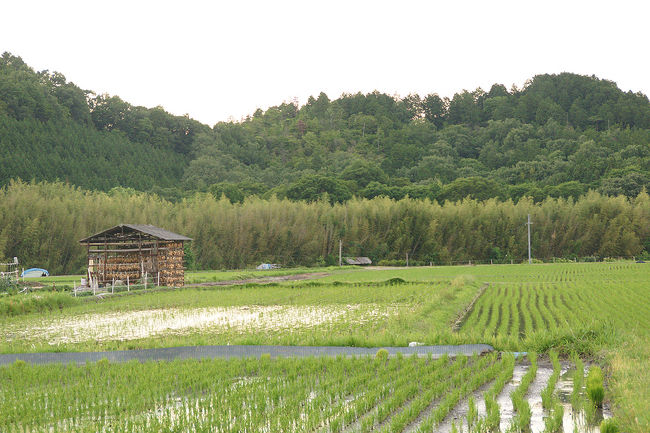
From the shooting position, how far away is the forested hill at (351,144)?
180 feet

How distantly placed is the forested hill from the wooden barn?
92.6 ft

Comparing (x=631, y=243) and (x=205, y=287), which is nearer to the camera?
(x=205, y=287)

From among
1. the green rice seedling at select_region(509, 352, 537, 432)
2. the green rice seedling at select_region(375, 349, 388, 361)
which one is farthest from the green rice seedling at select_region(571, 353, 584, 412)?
the green rice seedling at select_region(375, 349, 388, 361)

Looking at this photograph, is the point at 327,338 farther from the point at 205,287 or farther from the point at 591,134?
the point at 591,134

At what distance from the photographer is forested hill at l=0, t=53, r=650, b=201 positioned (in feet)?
180

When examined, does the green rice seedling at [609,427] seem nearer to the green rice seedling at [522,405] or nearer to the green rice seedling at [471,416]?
the green rice seedling at [522,405]

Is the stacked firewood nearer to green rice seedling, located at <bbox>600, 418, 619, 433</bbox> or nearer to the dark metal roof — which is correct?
the dark metal roof

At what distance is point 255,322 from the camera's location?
12539 millimetres

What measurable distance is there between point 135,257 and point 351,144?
60.5 metres

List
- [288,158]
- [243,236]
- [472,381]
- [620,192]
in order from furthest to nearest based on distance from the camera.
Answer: [288,158]
[620,192]
[243,236]
[472,381]

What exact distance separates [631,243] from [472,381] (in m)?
41.3

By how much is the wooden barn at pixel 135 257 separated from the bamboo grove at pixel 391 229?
1123 centimetres

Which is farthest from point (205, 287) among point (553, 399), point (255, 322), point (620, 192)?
point (620, 192)

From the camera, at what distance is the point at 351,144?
82.2 m
